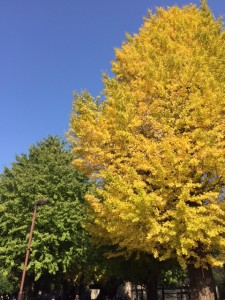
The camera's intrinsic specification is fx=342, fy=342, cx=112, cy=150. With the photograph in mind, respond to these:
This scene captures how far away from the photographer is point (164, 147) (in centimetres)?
983

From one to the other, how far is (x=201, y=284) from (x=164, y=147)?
444 cm

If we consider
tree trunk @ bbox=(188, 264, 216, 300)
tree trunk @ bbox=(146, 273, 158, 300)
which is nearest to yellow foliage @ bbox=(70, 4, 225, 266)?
tree trunk @ bbox=(188, 264, 216, 300)

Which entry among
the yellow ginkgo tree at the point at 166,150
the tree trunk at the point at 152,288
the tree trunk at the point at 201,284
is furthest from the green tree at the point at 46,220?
the tree trunk at the point at 201,284

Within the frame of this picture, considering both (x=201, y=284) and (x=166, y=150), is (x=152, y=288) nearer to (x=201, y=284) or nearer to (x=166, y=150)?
(x=201, y=284)

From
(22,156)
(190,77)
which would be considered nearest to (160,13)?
(190,77)

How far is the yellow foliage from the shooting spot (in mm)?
9211

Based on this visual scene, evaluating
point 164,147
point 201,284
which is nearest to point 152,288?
point 201,284

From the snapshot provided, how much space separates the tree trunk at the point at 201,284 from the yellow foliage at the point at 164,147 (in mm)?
517

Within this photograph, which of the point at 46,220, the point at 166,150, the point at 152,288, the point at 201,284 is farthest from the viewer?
the point at 152,288

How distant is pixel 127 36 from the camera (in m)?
15.9

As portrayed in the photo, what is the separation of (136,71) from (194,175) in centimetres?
556

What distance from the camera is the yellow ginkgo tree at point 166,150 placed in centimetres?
923

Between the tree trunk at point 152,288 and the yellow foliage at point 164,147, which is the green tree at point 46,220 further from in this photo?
the yellow foliage at point 164,147

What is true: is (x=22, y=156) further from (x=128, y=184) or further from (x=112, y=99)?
(x=128, y=184)
